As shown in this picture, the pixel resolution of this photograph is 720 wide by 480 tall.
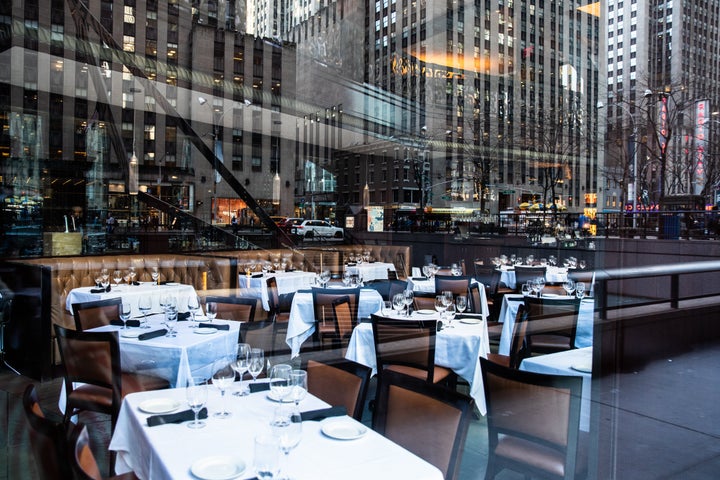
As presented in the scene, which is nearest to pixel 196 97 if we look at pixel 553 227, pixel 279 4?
pixel 279 4

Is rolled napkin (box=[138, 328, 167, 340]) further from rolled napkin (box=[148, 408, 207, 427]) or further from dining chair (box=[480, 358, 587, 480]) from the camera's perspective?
dining chair (box=[480, 358, 587, 480])

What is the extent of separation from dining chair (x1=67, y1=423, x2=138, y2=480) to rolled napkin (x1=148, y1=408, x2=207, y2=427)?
0.22 m

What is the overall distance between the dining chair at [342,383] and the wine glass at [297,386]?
1.14 feet

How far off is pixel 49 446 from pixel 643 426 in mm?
3496

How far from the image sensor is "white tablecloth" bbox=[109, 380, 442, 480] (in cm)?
149

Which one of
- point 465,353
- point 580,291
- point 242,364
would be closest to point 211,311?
point 242,364

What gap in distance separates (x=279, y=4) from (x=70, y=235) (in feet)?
40.0

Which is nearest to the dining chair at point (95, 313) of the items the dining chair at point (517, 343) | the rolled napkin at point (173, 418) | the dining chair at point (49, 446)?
the rolled napkin at point (173, 418)

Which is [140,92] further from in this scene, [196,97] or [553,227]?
[553,227]

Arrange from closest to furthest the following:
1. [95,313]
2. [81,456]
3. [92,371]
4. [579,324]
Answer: [81,456], [92,371], [95,313], [579,324]

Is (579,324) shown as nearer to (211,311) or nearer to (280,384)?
(211,311)

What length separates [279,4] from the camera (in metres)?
17.8

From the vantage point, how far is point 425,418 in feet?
6.40

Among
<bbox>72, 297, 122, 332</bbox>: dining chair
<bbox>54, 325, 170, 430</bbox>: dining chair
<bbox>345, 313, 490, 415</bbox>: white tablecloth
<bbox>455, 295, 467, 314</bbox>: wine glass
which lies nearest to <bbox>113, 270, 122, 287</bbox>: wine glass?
<bbox>72, 297, 122, 332</bbox>: dining chair
